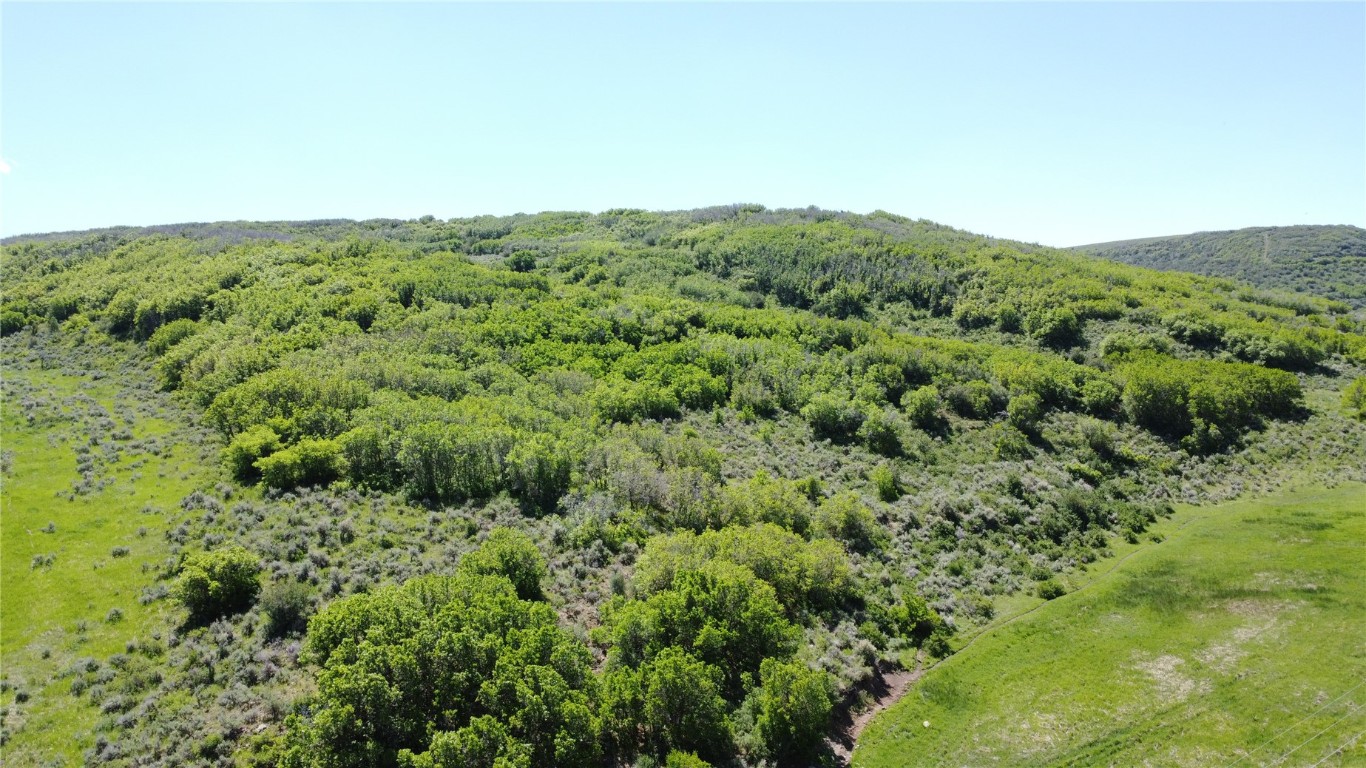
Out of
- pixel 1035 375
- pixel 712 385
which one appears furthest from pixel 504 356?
pixel 1035 375

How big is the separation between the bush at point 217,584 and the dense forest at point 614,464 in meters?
0.15

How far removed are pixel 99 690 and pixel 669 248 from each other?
126 m

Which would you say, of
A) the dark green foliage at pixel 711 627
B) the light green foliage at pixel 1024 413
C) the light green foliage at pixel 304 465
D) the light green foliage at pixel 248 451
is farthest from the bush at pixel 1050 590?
the light green foliage at pixel 248 451

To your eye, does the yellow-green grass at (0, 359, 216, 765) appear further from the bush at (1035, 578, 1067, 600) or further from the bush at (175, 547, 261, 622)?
the bush at (1035, 578, 1067, 600)

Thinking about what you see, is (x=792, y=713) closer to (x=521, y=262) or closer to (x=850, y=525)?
(x=850, y=525)

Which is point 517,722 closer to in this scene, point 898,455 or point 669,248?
point 898,455

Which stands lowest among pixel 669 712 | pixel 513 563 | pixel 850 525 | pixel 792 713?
pixel 792 713

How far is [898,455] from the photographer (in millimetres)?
61312

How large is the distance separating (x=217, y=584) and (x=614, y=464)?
86.7 feet

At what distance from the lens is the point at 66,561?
123ft

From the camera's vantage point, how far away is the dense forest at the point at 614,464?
27250 mm

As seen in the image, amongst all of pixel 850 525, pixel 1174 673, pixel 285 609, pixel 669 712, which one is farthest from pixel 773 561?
pixel 285 609

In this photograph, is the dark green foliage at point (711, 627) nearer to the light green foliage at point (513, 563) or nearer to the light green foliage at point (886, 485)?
the light green foliage at point (513, 563)

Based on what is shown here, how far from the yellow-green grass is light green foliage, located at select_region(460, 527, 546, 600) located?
16.2m
